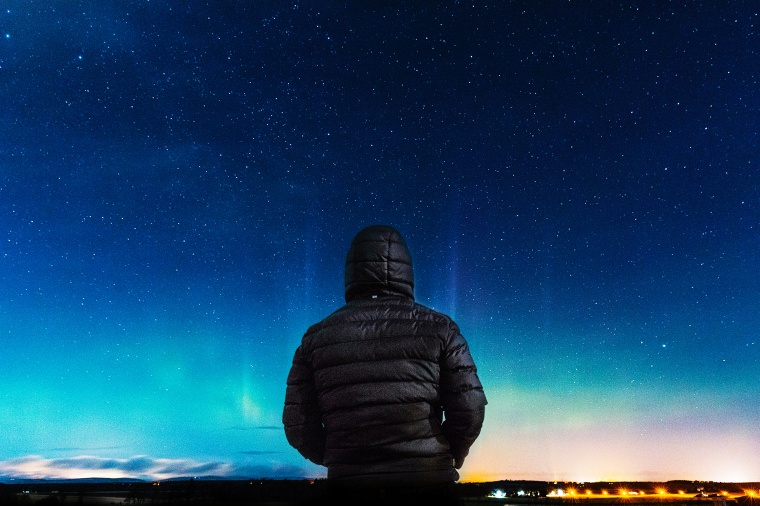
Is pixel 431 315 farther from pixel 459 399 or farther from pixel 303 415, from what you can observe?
pixel 303 415

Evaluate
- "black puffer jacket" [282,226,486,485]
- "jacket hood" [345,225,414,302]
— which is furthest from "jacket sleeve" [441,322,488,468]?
"jacket hood" [345,225,414,302]

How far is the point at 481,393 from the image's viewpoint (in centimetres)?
338

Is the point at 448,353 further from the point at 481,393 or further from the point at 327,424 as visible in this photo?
the point at 327,424

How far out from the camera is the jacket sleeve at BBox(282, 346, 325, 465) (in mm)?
3539

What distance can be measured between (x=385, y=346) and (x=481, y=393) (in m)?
0.68

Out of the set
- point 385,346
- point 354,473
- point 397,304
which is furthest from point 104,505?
point 397,304

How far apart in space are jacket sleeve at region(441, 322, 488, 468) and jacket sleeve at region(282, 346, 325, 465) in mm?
819

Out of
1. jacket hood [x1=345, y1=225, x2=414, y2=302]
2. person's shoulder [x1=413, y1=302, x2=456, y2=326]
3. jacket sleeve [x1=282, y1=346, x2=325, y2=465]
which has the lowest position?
jacket sleeve [x1=282, y1=346, x2=325, y2=465]

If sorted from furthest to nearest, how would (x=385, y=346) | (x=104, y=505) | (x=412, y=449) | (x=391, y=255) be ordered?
1. (x=391, y=255)
2. (x=385, y=346)
3. (x=412, y=449)
4. (x=104, y=505)

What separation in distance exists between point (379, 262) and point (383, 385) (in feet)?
2.53

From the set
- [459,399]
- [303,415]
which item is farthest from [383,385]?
[303,415]

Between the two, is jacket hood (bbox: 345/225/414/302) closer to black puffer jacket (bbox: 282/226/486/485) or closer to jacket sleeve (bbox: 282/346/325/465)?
black puffer jacket (bbox: 282/226/486/485)

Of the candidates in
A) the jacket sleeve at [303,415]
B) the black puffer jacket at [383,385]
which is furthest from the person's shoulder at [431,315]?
the jacket sleeve at [303,415]

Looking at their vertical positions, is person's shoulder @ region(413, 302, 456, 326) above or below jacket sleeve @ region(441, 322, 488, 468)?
above
